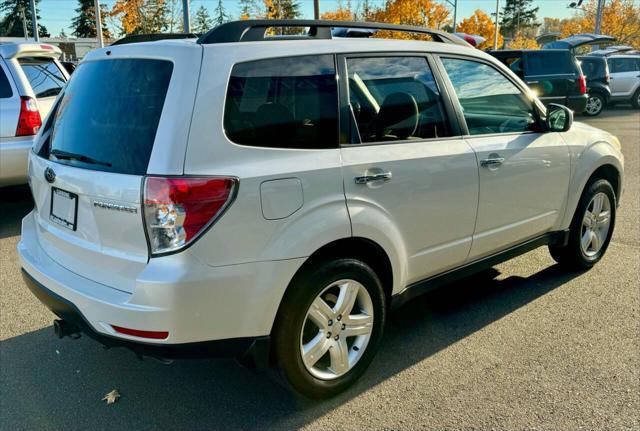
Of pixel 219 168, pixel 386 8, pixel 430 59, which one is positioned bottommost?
pixel 219 168

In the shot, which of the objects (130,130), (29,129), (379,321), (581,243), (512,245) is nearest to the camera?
(130,130)

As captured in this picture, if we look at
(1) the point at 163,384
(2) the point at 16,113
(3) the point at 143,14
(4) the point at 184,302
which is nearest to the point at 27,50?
(2) the point at 16,113

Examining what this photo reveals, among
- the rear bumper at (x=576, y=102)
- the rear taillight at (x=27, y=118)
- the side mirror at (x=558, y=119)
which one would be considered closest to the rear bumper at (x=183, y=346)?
the side mirror at (x=558, y=119)

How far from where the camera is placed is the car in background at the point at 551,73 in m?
13.3

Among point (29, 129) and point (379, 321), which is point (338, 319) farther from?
point (29, 129)

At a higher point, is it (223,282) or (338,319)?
(223,282)

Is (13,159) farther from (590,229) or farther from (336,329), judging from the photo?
(590,229)

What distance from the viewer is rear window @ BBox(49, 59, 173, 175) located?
2.43 m

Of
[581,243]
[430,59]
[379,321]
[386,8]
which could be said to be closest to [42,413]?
[379,321]

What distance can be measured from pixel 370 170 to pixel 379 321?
32.7 inches

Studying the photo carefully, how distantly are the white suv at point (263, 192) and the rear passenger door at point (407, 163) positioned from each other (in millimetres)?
10

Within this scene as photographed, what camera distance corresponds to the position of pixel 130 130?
249cm

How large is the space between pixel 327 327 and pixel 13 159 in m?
4.55

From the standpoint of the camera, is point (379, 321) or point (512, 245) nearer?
point (379, 321)
